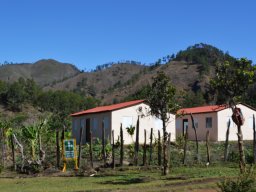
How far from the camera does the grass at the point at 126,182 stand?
16.3 meters

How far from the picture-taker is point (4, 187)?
713 inches

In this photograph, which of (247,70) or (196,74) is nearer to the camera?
(247,70)

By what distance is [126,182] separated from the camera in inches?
723

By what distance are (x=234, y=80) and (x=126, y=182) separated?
19.3 feet

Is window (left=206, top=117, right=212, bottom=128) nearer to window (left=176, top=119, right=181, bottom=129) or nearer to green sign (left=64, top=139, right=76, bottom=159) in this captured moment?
window (left=176, top=119, right=181, bottom=129)

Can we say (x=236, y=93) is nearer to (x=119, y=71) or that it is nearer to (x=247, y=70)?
(x=247, y=70)

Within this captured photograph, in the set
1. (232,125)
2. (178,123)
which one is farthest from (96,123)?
(232,125)

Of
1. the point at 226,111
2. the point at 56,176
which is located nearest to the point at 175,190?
the point at 56,176

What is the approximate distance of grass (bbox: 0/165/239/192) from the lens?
16.3 metres

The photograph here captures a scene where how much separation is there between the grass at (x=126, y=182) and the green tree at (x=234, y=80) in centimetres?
226

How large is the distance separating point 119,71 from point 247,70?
460ft

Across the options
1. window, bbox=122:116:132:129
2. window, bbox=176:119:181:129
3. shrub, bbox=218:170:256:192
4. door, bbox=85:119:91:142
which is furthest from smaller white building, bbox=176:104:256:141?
shrub, bbox=218:170:256:192

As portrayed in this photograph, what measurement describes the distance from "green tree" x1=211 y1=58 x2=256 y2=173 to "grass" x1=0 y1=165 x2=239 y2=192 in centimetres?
226

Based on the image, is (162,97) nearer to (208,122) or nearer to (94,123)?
(94,123)
